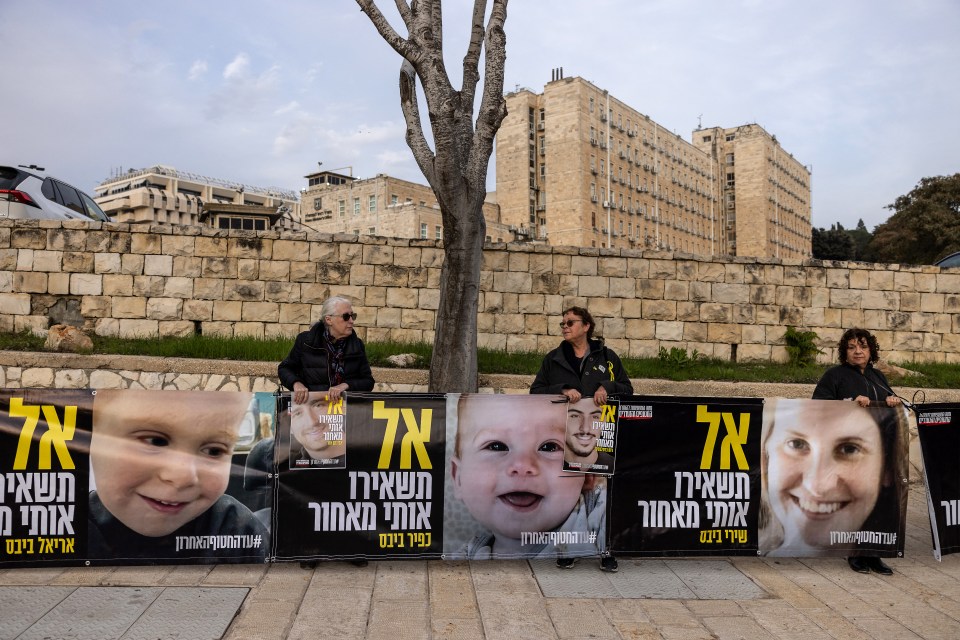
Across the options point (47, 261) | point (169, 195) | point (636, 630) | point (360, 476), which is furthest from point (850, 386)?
point (169, 195)

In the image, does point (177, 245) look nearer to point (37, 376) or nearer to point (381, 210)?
point (37, 376)

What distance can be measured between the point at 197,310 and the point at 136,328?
3.27 feet

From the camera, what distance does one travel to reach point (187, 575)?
476cm

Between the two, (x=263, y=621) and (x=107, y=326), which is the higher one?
(x=107, y=326)

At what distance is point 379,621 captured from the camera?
162 inches

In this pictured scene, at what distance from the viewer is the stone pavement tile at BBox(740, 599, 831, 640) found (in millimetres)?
4039

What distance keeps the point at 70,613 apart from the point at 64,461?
1122 millimetres

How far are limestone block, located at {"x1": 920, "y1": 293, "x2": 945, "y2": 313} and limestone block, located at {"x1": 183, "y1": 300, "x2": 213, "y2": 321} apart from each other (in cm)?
1227

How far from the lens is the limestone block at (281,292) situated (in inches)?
462

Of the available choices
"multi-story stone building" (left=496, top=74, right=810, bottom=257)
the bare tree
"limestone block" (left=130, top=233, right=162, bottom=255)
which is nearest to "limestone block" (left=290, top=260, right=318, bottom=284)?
"limestone block" (left=130, top=233, right=162, bottom=255)

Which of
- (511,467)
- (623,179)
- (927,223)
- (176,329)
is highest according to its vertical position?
(623,179)

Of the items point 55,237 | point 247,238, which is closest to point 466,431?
point 247,238

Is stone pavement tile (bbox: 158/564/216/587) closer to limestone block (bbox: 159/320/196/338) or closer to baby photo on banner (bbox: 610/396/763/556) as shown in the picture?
baby photo on banner (bbox: 610/396/763/556)

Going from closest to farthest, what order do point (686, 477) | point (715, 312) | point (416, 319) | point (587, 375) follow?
1. point (686, 477)
2. point (587, 375)
3. point (416, 319)
4. point (715, 312)
